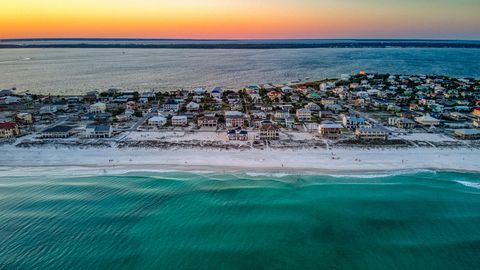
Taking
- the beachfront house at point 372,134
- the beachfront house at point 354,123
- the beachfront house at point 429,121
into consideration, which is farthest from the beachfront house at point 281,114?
the beachfront house at point 429,121

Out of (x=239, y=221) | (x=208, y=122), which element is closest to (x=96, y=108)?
(x=208, y=122)

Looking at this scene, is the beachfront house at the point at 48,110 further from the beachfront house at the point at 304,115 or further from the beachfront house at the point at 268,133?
the beachfront house at the point at 304,115

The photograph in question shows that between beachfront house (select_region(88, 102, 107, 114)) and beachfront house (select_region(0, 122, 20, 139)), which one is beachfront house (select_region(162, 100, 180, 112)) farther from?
beachfront house (select_region(0, 122, 20, 139))

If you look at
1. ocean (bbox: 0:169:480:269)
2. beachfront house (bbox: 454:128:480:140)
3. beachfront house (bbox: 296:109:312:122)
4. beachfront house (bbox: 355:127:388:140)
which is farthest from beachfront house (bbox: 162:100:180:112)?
beachfront house (bbox: 454:128:480:140)

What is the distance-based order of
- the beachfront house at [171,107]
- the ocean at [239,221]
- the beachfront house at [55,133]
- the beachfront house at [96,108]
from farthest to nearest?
the beachfront house at [171,107] < the beachfront house at [96,108] < the beachfront house at [55,133] < the ocean at [239,221]

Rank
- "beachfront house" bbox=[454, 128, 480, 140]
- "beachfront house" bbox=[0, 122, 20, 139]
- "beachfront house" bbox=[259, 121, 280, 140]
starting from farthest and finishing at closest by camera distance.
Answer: "beachfront house" bbox=[0, 122, 20, 139]
"beachfront house" bbox=[259, 121, 280, 140]
"beachfront house" bbox=[454, 128, 480, 140]

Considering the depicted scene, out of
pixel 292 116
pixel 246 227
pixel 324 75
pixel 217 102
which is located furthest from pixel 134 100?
pixel 324 75

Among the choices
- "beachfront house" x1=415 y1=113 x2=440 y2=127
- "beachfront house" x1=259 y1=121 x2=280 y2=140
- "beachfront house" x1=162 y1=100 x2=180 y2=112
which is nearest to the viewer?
"beachfront house" x1=259 y1=121 x2=280 y2=140

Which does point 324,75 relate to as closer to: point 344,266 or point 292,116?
point 292,116

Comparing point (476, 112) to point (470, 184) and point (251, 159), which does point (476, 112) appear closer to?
point (470, 184)
